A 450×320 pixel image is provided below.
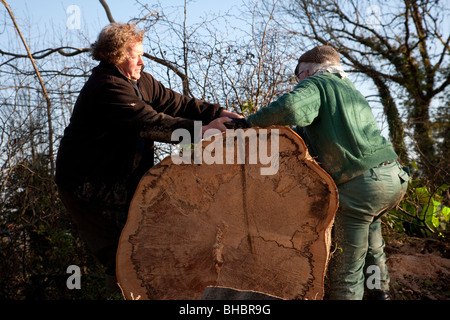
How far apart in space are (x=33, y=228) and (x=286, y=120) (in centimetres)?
305

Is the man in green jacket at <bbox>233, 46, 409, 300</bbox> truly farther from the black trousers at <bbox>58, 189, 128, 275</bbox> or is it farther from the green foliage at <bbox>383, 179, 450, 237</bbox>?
the green foliage at <bbox>383, 179, 450, 237</bbox>

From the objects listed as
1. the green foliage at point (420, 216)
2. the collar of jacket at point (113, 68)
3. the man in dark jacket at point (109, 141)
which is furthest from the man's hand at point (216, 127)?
the green foliage at point (420, 216)

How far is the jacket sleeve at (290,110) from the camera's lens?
8.11 ft

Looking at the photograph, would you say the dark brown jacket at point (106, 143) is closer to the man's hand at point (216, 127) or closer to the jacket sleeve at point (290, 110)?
the man's hand at point (216, 127)

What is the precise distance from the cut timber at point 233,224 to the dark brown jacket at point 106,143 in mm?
318

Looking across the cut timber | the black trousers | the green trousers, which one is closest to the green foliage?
the green trousers

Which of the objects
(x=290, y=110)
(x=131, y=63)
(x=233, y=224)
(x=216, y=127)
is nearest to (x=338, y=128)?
(x=290, y=110)

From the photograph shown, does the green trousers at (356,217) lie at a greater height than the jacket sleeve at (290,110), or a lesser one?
lesser

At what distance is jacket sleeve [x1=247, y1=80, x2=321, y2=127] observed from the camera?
2.47m

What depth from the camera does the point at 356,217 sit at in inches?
106

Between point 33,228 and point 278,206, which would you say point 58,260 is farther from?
point 278,206

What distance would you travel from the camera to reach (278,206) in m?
2.46

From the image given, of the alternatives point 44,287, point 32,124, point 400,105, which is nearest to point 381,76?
point 400,105

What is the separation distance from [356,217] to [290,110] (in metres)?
0.76
